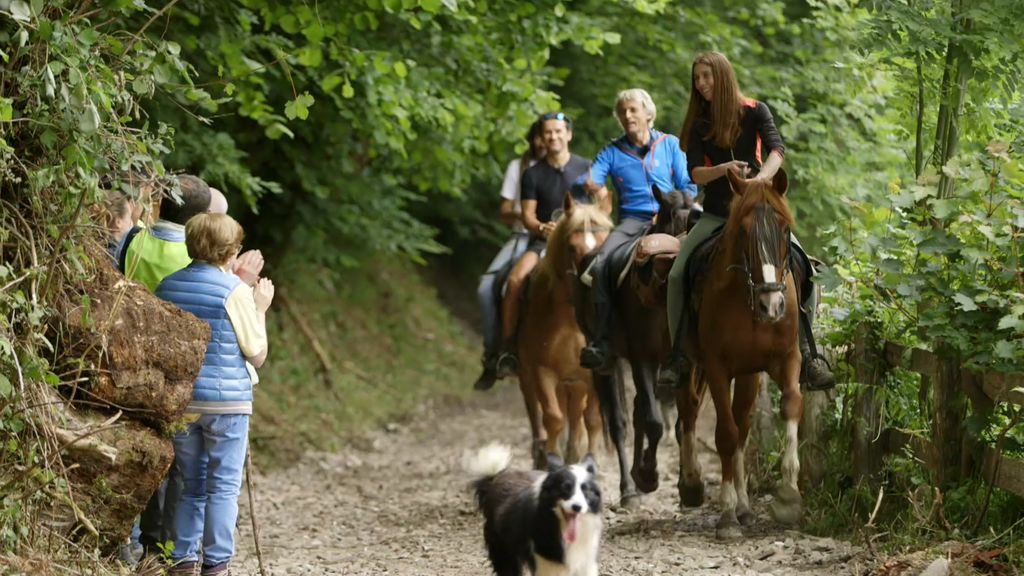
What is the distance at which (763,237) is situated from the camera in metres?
8.56

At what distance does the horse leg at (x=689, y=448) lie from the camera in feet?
32.7

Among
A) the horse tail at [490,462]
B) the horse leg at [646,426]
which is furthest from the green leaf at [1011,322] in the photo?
the horse leg at [646,426]

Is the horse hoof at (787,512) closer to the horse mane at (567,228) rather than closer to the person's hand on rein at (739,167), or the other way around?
the person's hand on rein at (739,167)

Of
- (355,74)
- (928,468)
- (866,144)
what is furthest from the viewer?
(866,144)

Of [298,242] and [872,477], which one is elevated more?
[872,477]

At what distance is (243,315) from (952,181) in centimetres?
436

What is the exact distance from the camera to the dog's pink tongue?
6.74 meters

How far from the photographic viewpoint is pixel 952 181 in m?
8.69

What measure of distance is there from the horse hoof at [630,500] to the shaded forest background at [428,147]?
1.91 metres

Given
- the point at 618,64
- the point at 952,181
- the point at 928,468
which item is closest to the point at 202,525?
the point at 928,468

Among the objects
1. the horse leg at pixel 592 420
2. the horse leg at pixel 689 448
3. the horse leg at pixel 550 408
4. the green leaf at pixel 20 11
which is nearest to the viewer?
the green leaf at pixel 20 11

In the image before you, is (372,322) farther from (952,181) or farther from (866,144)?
(952,181)

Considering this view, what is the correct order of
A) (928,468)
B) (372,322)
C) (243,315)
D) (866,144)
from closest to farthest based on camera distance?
(243,315)
(928,468)
(866,144)
(372,322)

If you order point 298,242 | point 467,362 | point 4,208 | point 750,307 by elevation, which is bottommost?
point 467,362
